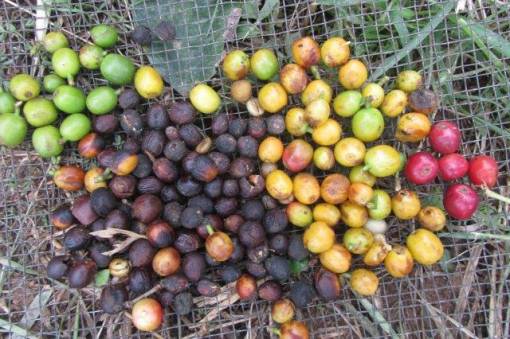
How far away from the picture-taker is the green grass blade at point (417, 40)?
174 inches

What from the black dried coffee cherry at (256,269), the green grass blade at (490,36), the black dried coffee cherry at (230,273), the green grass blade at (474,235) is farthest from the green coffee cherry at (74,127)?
the green grass blade at (490,36)

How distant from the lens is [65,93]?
434 cm

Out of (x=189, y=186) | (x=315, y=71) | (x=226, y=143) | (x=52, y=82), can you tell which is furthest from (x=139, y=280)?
(x=315, y=71)

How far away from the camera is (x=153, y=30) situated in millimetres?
4516

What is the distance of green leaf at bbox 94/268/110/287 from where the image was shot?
438 centimetres

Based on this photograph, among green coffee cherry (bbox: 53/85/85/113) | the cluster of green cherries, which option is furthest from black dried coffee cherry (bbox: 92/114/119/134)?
green coffee cherry (bbox: 53/85/85/113)

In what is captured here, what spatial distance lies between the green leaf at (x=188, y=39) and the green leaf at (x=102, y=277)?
1.60 m

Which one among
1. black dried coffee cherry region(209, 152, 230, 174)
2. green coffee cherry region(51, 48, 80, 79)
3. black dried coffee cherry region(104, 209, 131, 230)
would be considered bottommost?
black dried coffee cherry region(104, 209, 131, 230)

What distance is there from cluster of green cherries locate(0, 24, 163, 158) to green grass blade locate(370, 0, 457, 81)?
1811 mm

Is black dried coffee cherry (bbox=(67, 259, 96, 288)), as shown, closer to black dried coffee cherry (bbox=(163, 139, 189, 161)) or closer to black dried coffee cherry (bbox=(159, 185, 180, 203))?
black dried coffee cherry (bbox=(159, 185, 180, 203))

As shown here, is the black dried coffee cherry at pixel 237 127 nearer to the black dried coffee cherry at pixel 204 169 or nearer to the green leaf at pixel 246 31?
the black dried coffee cherry at pixel 204 169

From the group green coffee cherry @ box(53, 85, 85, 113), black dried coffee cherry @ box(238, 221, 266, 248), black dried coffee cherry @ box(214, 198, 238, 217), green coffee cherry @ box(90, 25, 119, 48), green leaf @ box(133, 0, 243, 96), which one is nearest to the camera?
black dried coffee cherry @ box(238, 221, 266, 248)

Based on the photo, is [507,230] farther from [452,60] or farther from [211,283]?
[211,283]

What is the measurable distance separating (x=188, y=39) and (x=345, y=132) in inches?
60.8
